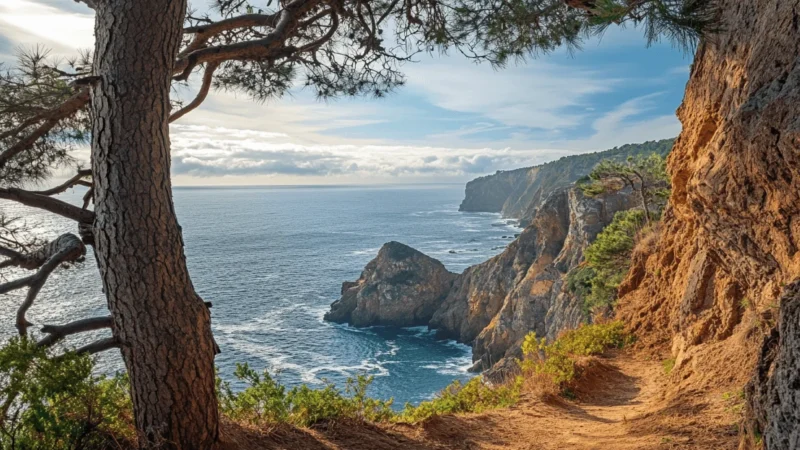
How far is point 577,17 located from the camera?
23.0 feet

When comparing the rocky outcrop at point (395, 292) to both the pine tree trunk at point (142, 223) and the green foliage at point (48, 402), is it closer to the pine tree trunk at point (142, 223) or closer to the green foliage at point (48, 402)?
the pine tree trunk at point (142, 223)

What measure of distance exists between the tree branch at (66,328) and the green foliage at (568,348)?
6470mm

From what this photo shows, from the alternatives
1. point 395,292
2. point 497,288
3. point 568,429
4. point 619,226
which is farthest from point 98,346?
point 395,292

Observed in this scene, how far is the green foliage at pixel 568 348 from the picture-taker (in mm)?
8477

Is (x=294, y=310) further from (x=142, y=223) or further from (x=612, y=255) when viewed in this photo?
(x=142, y=223)

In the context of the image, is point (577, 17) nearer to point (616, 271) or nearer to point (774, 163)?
point (774, 163)

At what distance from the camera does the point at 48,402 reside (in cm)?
341

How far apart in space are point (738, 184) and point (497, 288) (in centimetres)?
4050

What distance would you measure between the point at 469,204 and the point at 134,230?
175m

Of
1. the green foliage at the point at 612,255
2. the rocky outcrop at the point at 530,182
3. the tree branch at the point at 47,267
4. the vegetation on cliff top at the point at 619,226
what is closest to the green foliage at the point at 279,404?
the tree branch at the point at 47,267

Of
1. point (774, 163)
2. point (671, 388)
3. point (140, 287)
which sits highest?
point (774, 163)

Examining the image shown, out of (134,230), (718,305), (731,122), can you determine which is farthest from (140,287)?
(718,305)

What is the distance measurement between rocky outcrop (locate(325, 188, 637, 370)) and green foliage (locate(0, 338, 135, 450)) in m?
27.5

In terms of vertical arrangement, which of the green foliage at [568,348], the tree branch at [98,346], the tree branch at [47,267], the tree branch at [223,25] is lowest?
the green foliage at [568,348]
